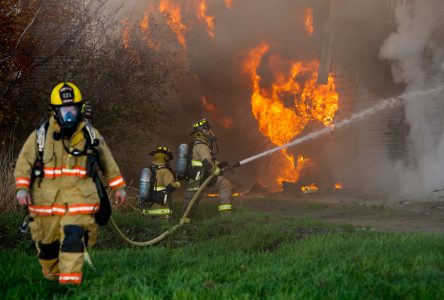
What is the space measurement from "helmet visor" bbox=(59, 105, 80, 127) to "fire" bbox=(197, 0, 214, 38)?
15638 mm

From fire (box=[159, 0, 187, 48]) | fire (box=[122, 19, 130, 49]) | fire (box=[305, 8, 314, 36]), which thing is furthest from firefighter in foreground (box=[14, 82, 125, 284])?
fire (box=[305, 8, 314, 36])

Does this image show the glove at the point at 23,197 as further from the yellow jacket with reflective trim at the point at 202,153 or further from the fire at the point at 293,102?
the fire at the point at 293,102

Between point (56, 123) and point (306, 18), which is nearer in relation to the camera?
point (56, 123)

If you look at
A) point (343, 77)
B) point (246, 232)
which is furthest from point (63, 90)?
point (343, 77)

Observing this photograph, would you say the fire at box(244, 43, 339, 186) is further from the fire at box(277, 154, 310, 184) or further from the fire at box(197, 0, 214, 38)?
the fire at box(197, 0, 214, 38)

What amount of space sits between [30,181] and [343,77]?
47.0 ft

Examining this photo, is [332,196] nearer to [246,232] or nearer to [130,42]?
[130,42]

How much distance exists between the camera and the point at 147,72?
1278 centimetres

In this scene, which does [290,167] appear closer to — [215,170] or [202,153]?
[202,153]

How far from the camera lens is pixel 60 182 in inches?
173

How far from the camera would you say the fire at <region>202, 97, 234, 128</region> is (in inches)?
803

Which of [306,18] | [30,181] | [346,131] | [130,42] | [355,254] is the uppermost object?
[306,18]

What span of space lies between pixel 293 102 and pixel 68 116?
44.5 feet

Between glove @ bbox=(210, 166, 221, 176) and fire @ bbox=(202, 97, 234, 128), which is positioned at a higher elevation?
fire @ bbox=(202, 97, 234, 128)
